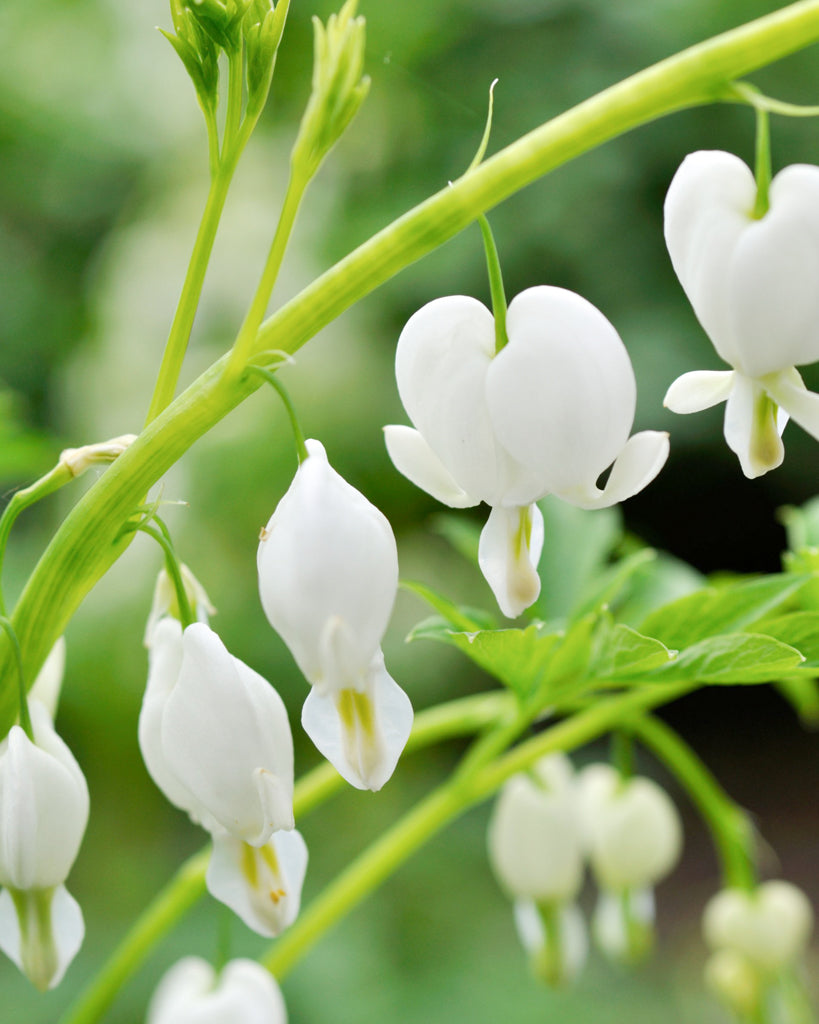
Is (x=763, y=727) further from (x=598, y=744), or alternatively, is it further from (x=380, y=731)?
(x=380, y=731)

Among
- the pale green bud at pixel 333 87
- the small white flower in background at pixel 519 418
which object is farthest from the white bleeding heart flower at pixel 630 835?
the pale green bud at pixel 333 87

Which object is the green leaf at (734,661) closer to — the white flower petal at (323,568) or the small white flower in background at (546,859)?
the white flower petal at (323,568)

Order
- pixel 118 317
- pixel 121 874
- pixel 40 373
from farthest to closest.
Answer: pixel 40 373, pixel 118 317, pixel 121 874

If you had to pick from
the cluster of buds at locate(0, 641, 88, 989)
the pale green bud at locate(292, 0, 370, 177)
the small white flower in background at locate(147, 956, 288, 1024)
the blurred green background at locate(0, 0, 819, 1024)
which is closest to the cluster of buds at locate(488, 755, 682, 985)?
the small white flower in background at locate(147, 956, 288, 1024)

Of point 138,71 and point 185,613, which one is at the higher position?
point 138,71

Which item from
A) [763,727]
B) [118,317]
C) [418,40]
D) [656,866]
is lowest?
[763,727]

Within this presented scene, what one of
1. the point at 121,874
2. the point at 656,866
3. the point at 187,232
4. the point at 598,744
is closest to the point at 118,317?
the point at 187,232
